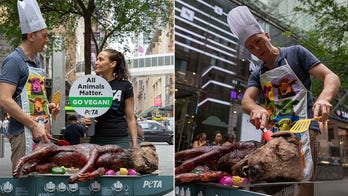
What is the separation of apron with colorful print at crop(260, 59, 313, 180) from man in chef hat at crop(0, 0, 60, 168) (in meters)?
0.93

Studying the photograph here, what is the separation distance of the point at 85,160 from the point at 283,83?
853 mm

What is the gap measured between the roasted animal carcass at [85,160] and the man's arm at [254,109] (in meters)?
0.64

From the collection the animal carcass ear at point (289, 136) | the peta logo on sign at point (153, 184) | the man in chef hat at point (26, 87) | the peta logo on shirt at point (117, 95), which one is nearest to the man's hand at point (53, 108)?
the man in chef hat at point (26, 87)

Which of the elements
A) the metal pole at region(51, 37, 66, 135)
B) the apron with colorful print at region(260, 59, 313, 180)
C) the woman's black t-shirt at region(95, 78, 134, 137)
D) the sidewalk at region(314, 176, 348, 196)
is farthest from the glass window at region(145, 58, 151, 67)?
the sidewalk at region(314, 176, 348, 196)

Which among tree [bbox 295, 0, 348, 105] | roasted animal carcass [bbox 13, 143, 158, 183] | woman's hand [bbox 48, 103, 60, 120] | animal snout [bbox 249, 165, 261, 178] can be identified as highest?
tree [bbox 295, 0, 348, 105]

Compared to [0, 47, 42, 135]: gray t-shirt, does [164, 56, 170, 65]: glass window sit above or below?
above

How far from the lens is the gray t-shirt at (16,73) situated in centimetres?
154

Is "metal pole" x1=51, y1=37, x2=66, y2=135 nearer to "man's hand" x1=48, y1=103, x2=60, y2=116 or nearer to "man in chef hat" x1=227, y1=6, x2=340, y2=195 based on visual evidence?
"man's hand" x1=48, y1=103, x2=60, y2=116

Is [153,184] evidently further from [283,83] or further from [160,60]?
[283,83]

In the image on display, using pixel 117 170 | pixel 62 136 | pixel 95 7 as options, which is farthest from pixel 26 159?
pixel 95 7

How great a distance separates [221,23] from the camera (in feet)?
3.91

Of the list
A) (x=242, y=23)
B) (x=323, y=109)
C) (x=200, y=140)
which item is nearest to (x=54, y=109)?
(x=200, y=140)

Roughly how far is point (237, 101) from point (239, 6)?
258 mm

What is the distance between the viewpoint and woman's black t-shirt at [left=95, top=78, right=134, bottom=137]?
1745 millimetres
